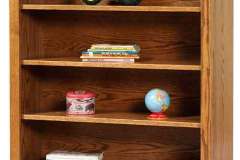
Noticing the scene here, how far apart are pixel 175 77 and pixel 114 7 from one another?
56 cm

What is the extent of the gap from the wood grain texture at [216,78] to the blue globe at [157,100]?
244mm

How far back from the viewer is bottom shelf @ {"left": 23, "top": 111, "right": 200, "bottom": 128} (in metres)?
3.34

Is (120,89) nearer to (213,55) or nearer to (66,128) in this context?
(66,128)

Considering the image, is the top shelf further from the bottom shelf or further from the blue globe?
the bottom shelf

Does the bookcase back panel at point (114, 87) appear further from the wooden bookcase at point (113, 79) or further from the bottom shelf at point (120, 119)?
the bottom shelf at point (120, 119)

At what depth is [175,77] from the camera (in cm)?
367

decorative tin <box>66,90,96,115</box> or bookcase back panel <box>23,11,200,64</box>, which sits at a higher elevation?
bookcase back panel <box>23,11,200,64</box>

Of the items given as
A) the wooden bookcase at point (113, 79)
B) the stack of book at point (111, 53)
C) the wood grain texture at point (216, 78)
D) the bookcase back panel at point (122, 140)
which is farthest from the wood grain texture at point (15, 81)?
the wood grain texture at point (216, 78)

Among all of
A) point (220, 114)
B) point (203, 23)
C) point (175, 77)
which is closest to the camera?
point (203, 23)

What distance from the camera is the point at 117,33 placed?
372 centimetres

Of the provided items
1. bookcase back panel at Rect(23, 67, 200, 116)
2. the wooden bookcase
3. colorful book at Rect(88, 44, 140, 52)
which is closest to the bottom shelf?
the wooden bookcase

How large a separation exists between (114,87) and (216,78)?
678 mm

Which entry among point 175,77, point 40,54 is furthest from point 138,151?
point 40,54

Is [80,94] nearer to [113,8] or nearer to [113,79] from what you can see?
[113,79]
